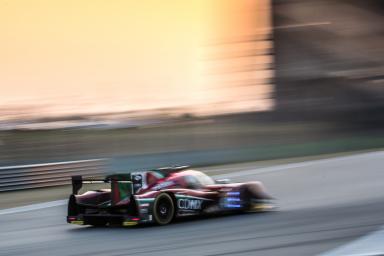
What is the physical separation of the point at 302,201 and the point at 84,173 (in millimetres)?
7437

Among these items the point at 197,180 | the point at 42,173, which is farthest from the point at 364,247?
the point at 42,173

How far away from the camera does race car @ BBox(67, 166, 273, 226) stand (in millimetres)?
9281

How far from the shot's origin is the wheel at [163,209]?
9.34m

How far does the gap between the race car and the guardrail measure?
25.6 feet

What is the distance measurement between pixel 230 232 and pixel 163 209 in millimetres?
1155

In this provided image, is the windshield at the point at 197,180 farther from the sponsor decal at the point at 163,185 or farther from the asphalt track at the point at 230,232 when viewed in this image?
the asphalt track at the point at 230,232

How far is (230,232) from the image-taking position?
28.7 ft

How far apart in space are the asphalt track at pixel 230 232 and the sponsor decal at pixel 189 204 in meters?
0.21

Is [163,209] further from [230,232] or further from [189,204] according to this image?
[230,232]

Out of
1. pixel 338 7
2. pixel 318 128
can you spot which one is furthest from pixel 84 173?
pixel 338 7

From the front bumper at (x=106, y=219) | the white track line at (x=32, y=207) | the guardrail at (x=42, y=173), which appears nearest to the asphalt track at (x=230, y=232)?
the front bumper at (x=106, y=219)

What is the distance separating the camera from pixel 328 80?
49656 millimetres

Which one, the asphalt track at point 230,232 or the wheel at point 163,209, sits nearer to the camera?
the asphalt track at point 230,232

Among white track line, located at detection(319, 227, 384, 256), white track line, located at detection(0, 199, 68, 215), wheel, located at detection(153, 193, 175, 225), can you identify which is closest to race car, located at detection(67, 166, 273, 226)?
wheel, located at detection(153, 193, 175, 225)
